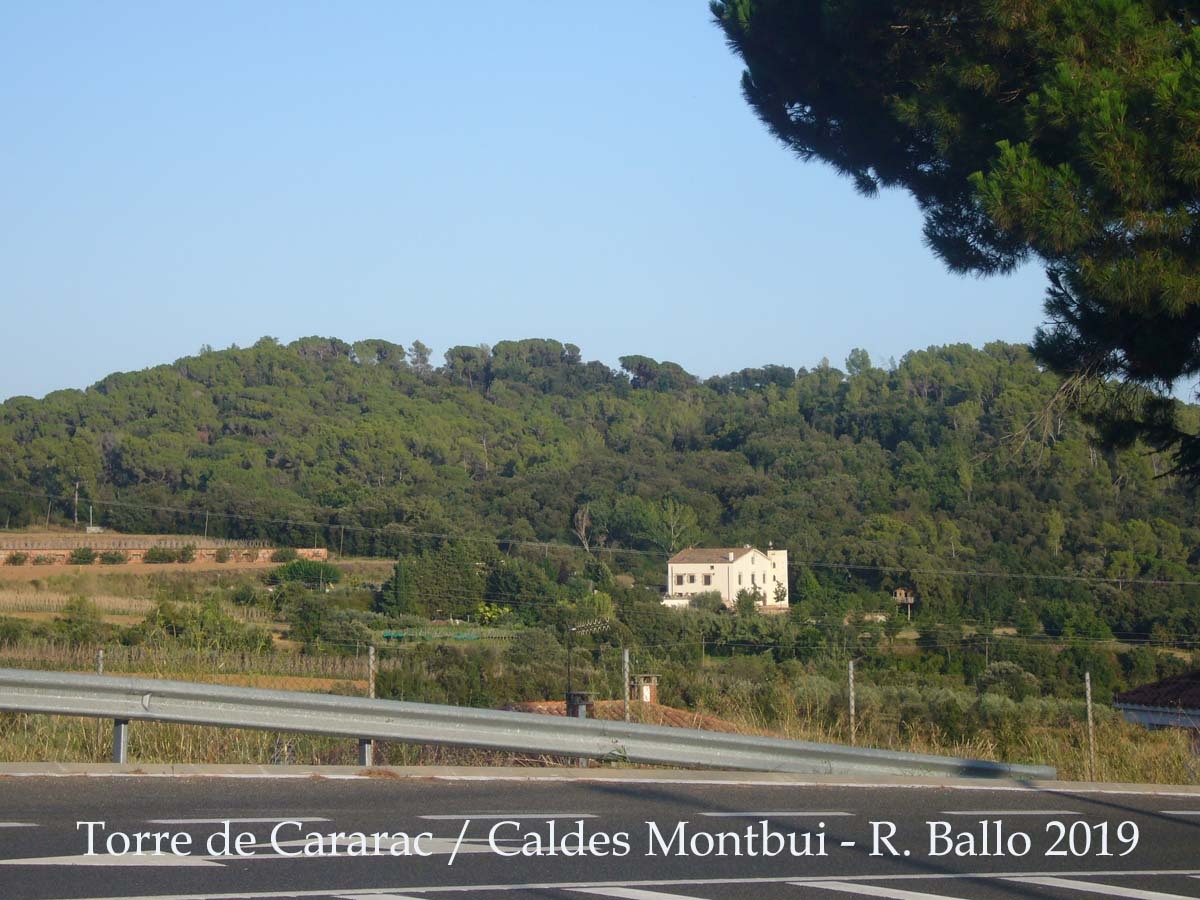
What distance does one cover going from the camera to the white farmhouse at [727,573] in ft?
168

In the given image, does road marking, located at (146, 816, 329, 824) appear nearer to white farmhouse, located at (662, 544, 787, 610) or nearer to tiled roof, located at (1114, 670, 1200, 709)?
tiled roof, located at (1114, 670, 1200, 709)

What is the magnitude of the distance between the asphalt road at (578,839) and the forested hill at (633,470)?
74.1ft

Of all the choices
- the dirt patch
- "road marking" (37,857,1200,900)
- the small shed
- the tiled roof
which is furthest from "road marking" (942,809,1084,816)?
the tiled roof

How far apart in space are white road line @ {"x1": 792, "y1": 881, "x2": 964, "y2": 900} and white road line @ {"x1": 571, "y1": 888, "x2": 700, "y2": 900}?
56 centimetres

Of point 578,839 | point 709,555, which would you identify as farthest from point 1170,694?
point 709,555

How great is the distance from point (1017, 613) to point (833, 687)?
20167 mm

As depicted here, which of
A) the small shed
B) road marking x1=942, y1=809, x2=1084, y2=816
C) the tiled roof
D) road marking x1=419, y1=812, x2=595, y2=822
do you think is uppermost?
road marking x1=419, y1=812, x2=595, y2=822

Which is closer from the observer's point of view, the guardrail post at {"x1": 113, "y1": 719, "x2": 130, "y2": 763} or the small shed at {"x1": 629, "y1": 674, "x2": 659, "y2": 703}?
the guardrail post at {"x1": 113, "y1": 719, "x2": 130, "y2": 763}

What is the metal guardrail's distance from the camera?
690 centimetres

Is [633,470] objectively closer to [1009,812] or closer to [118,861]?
[1009,812]

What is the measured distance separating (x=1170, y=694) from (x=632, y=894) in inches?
891

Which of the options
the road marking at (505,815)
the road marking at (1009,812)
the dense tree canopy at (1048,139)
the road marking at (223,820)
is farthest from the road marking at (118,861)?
the dense tree canopy at (1048,139)

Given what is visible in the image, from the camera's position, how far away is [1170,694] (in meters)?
24.5

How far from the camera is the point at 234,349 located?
112 m
